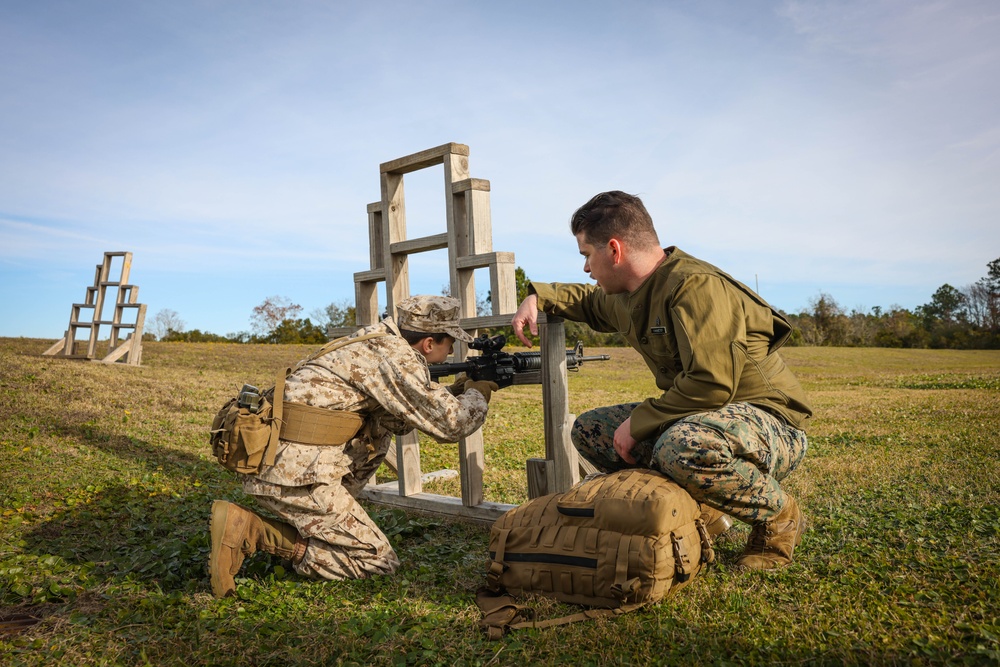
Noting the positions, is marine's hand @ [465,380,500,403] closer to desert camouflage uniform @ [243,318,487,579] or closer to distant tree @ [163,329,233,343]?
desert camouflage uniform @ [243,318,487,579]

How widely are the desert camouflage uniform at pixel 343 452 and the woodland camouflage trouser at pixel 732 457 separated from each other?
140 cm

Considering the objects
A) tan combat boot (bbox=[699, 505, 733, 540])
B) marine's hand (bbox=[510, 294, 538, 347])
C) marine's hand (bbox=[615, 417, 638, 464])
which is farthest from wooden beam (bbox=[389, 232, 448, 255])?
tan combat boot (bbox=[699, 505, 733, 540])

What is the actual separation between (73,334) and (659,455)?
816 inches

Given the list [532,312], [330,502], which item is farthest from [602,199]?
[330,502]

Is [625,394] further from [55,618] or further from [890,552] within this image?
[55,618]

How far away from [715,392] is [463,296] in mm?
2565

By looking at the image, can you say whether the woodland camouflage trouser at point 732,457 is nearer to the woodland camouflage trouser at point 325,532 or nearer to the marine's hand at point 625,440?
the marine's hand at point 625,440

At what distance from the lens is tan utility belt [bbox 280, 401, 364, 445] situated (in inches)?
172

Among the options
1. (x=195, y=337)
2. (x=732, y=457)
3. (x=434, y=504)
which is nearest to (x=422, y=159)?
(x=434, y=504)

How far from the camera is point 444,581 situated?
14.1 feet

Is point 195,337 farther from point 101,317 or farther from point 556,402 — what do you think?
point 556,402

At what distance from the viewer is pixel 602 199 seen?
4254mm

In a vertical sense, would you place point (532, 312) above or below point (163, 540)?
above

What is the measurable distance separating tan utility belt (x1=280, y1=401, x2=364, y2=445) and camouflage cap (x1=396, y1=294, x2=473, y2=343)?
2.53 feet
